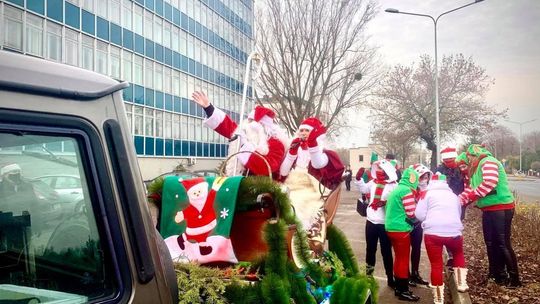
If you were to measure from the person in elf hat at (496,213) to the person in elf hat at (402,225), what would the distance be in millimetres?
787

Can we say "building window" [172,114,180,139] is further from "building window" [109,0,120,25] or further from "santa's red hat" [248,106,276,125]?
"santa's red hat" [248,106,276,125]

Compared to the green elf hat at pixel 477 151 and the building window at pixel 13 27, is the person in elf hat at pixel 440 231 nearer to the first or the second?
the green elf hat at pixel 477 151

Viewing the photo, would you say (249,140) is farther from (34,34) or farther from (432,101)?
(432,101)

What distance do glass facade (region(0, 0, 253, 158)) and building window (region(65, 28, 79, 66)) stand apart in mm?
45

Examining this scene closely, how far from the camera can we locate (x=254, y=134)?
3830 millimetres

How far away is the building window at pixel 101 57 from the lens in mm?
21281

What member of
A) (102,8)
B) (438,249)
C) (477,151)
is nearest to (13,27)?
(102,8)

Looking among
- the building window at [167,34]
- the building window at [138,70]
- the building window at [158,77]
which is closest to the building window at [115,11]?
the building window at [138,70]

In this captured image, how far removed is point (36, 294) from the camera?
3.80 ft

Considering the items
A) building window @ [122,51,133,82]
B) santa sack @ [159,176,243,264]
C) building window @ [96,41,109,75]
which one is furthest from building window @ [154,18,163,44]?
santa sack @ [159,176,243,264]

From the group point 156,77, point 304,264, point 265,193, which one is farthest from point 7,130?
point 156,77

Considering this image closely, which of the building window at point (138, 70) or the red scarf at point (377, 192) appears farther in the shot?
the building window at point (138, 70)

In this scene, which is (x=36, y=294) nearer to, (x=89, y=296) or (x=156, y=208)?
(x=89, y=296)

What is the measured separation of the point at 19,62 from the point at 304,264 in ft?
5.83
